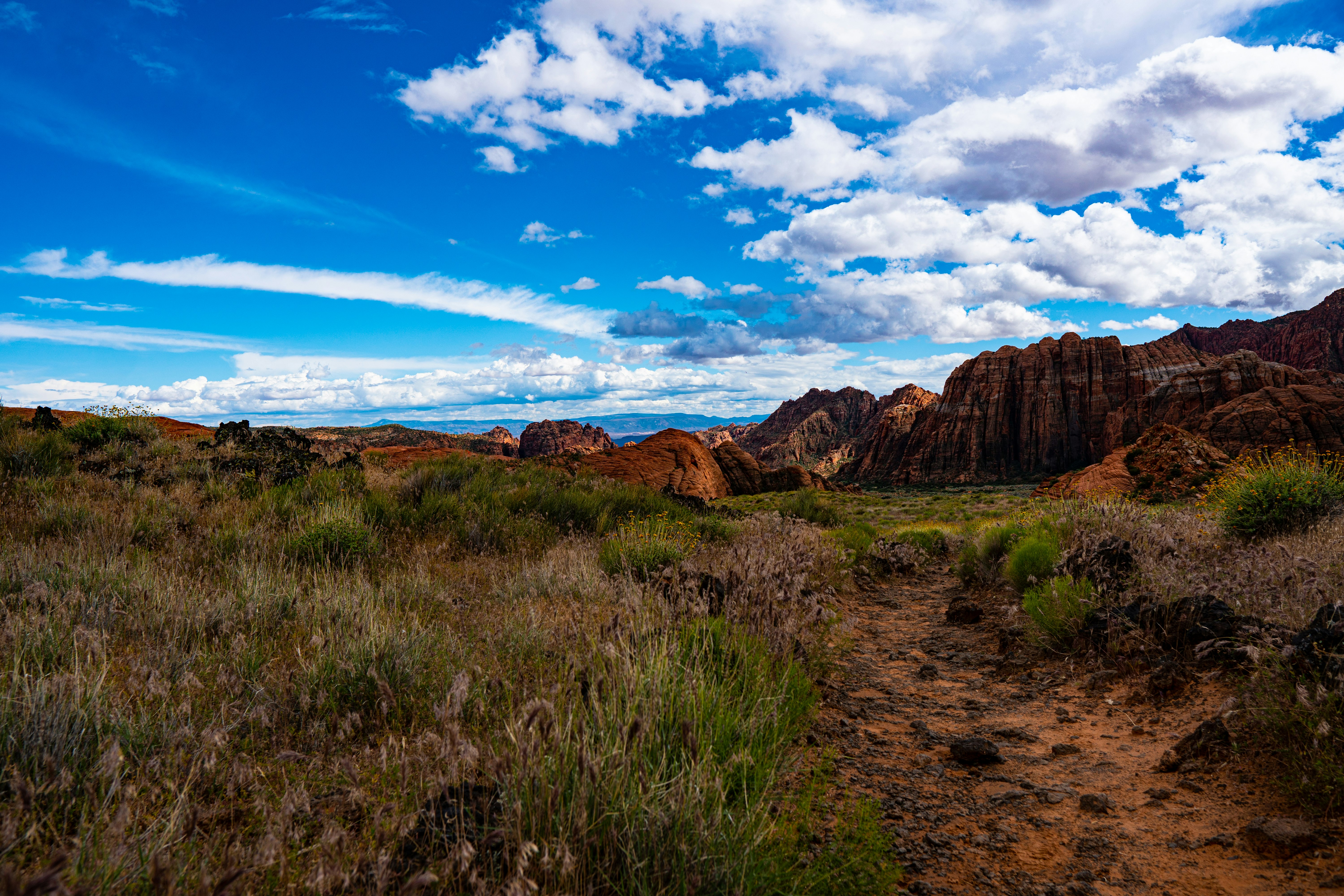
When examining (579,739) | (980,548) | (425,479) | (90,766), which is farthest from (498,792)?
(425,479)

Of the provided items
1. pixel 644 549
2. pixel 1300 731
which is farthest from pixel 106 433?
pixel 1300 731

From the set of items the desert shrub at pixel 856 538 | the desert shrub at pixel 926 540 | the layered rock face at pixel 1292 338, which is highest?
the layered rock face at pixel 1292 338

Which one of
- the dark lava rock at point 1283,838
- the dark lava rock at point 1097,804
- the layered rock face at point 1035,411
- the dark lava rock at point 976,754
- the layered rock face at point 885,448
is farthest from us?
the layered rock face at point 885,448

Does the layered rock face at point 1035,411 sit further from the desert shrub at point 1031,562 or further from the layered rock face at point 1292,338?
the desert shrub at point 1031,562

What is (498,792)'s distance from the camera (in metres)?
2.46

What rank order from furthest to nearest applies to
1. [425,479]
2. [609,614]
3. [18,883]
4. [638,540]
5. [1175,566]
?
[425,479], [638,540], [1175,566], [609,614], [18,883]

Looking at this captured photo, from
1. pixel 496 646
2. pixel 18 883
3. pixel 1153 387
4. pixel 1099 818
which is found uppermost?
pixel 1153 387

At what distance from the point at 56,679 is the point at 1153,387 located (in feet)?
419

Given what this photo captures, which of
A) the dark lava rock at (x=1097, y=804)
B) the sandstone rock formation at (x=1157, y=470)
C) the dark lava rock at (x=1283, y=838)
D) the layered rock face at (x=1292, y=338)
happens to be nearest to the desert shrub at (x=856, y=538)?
the sandstone rock formation at (x=1157, y=470)

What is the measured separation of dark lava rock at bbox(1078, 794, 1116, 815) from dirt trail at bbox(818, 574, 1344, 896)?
3cm

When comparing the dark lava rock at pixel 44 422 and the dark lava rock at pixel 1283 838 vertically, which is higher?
the dark lava rock at pixel 44 422

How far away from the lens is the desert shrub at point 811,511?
69.0 feet

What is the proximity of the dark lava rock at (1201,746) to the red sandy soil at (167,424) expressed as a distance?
74.3 ft

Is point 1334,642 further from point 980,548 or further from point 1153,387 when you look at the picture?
point 1153,387
